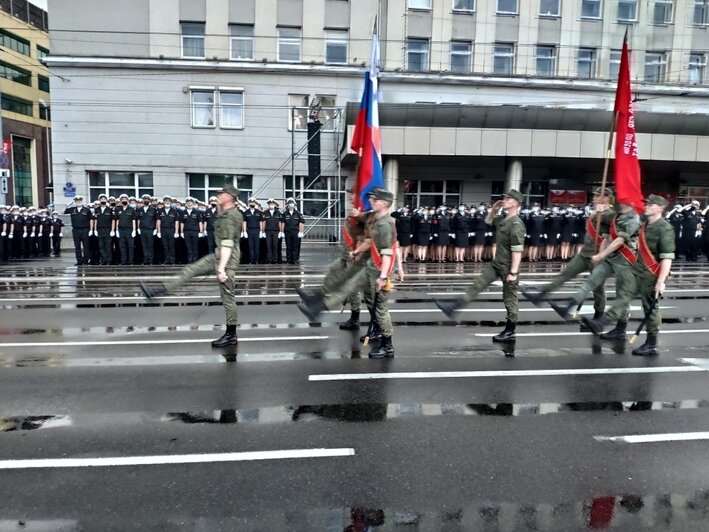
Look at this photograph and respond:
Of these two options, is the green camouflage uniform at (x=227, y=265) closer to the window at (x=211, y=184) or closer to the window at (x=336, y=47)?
the window at (x=211, y=184)

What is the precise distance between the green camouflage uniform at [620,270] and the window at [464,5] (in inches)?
968

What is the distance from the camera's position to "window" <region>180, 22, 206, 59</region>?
2802 cm

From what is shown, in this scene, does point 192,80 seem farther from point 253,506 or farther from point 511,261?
point 253,506

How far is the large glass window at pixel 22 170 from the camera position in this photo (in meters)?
50.5

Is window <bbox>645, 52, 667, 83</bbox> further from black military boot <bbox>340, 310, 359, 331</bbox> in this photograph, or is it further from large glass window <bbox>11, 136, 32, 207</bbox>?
large glass window <bbox>11, 136, 32, 207</bbox>

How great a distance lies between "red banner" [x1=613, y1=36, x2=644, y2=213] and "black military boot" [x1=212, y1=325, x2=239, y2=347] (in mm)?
5885

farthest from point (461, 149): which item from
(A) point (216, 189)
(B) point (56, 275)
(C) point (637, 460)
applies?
(C) point (637, 460)

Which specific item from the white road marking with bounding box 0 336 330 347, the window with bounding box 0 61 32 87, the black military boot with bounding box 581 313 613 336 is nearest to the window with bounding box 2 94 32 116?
the window with bounding box 0 61 32 87

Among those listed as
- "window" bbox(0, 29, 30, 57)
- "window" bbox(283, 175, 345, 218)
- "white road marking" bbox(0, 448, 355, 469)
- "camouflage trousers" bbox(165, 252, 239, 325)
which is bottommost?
"white road marking" bbox(0, 448, 355, 469)

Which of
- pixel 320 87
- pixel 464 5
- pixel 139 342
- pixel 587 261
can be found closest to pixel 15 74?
pixel 320 87

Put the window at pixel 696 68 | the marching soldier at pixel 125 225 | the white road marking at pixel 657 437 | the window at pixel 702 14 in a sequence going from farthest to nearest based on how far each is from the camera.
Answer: the window at pixel 696 68
the window at pixel 702 14
the marching soldier at pixel 125 225
the white road marking at pixel 657 437

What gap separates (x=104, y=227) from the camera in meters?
17.0

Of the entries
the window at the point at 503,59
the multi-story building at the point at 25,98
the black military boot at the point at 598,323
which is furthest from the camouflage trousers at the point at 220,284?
the multi-story building at the point at 25,98

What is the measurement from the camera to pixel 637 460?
4281 mm
